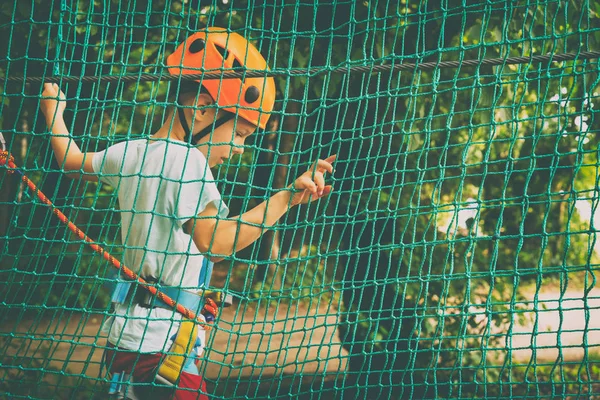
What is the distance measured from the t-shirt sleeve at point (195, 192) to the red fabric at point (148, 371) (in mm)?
452

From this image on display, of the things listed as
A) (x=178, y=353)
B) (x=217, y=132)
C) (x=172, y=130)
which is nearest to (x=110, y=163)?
(x=172, y=130)

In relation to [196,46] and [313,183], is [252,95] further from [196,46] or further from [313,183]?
[313,183]

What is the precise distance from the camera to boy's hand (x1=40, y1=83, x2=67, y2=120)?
2.65 m

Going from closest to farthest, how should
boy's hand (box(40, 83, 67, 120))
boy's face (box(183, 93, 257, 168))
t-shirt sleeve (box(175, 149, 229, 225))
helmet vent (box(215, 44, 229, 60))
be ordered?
t-shirt sleeve (box(175, 149, 229, 225)) → boy's face (box(183, 93, 257, 168)) → helmet vent (box(215, 44, 229, 60)) → boy's hand (box(40, 83, 67, 120))

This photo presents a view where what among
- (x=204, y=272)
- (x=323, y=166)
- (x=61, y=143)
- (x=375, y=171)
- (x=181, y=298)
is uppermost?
(x=375, y=171)

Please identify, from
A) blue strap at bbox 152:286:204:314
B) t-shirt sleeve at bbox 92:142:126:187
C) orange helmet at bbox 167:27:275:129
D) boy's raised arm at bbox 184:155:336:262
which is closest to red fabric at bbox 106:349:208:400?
blue strap at bbox 152:286:204:314

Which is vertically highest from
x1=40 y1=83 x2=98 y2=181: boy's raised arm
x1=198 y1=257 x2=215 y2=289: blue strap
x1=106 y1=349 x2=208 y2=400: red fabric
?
x1=40 y1=83 x2=98 y2=181: boy's raised arm

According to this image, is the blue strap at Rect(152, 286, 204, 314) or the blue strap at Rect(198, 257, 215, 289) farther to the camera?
the blue strap at Rect(198, 257, 215, 289)

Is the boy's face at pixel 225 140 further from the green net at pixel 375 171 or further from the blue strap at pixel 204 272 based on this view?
the blue strap at pixel 204 272

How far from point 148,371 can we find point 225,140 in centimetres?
79

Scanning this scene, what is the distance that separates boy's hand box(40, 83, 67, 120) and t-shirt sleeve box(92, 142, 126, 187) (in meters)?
0.31

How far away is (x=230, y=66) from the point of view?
251cm

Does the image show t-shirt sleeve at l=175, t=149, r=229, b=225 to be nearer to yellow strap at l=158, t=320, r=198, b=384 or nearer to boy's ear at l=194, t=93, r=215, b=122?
boy's ear at l=194, t=93, r=215, b=122

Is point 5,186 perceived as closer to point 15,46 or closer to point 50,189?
point 50,189
